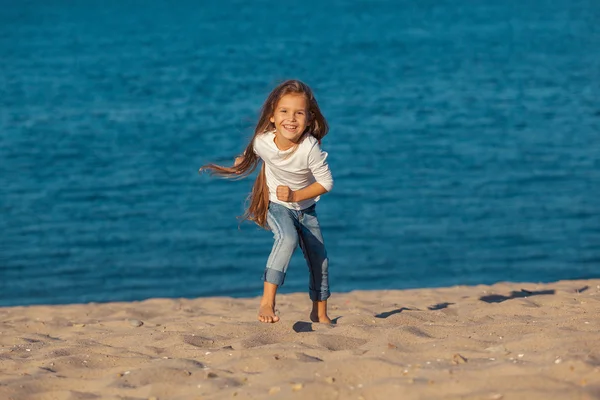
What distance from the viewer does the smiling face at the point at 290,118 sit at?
6621mm

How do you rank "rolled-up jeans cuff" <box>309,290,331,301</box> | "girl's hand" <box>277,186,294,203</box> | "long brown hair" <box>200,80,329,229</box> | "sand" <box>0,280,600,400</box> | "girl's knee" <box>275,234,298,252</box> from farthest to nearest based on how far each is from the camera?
"rolled-up jeans cuff" <box>309,290,331,301</box>, "long brown hair" <box>200,80,329,229</box>, "girl's knee" <box>275,234,298,252</box>, "girl's hand" <box>277,186,294,203</box>, "sand" <box>0,280,600,400</box>

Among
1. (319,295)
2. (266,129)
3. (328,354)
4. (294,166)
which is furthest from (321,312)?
(328,354)

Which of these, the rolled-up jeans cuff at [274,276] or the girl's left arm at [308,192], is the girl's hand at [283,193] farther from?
the rolled-up jeans cuff at [274,276]

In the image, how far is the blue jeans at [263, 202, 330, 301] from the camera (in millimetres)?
6609

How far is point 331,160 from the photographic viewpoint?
17031mm

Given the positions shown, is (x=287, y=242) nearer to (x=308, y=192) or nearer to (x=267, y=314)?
(x=308, y=192)

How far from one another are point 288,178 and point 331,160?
33.9 feet

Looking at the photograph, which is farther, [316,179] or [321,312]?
[321,312]

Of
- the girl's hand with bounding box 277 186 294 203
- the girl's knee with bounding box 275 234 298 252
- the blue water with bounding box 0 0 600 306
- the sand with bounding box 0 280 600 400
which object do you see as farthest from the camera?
the blue water with bounding box 0 0 600 306

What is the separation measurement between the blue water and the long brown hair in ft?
1.51

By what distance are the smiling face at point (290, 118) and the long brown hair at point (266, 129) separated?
4cm

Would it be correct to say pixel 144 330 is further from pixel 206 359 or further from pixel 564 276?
pixel 564 276

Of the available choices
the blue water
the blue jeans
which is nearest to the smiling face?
the blue jeans

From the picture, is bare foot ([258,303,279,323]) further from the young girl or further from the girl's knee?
the girl's knee
